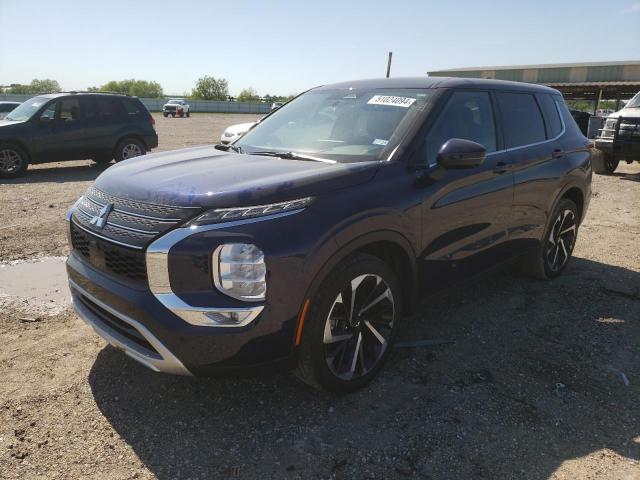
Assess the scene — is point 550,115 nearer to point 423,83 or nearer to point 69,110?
point 423,83

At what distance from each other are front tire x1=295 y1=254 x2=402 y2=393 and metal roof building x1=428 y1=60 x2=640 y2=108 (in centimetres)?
3603

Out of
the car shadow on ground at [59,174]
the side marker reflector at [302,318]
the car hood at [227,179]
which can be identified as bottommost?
the car shadow on ground at [59,174]

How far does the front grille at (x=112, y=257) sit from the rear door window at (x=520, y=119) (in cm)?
293

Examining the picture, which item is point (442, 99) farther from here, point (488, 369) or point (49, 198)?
point (49, 198)

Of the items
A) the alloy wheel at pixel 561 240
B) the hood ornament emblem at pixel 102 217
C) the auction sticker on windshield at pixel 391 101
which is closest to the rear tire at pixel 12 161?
the hood ornament emblem at pixel 102 217

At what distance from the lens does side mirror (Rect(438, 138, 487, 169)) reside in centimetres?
302

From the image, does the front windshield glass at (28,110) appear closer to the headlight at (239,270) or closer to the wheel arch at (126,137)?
the wheel arch at (126,137)

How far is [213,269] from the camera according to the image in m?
2.29

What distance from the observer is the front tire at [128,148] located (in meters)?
11.8

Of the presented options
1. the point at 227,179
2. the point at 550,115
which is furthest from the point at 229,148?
the point at 550,115

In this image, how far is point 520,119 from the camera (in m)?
4.19

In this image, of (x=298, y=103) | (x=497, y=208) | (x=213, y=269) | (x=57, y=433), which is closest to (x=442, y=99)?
(x=497, y=208)

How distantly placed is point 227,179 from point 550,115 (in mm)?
3441

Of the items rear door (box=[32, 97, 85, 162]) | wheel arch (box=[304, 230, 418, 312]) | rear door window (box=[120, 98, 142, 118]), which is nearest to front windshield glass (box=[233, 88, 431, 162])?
wheel arch (box=[304, 230, 418, 312])
